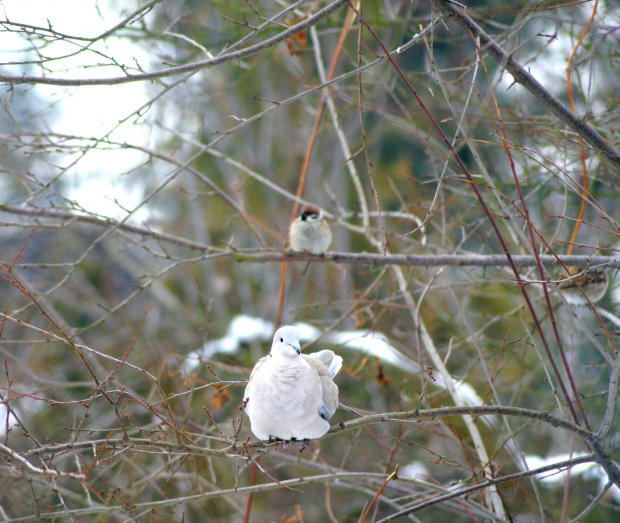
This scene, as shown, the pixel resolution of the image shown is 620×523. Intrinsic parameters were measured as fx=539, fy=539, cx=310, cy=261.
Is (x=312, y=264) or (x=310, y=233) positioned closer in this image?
(x=310, y=233)

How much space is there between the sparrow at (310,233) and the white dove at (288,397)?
2.51 metres

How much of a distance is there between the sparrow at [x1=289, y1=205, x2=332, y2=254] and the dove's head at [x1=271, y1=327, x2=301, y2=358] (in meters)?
2.52

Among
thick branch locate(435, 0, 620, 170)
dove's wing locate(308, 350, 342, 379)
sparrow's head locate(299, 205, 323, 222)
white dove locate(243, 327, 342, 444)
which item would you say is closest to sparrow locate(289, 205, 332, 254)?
sparrow's head locate(299, 205, 323, 222)

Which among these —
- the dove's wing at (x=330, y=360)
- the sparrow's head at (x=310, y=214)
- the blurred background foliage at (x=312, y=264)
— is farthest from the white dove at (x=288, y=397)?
the sparrow's head at (x=310, y=214)

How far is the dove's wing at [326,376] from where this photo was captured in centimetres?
264

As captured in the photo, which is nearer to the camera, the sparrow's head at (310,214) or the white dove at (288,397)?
the white dove at (288,397)

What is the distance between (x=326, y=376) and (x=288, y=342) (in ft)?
1.28

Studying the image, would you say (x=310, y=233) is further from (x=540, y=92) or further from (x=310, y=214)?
(x=540, y=92)

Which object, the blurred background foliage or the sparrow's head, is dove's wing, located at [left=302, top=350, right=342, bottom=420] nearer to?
the blurred background foliage

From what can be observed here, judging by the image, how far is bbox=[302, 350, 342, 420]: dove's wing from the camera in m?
2.64

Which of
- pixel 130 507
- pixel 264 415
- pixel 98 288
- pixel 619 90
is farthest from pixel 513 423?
pixel 98 288

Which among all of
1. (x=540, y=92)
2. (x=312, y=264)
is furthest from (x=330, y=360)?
(x=312, y=264)

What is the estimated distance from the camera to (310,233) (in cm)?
511

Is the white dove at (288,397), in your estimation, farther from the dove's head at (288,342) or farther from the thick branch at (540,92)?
the thick branch at (540,92)
